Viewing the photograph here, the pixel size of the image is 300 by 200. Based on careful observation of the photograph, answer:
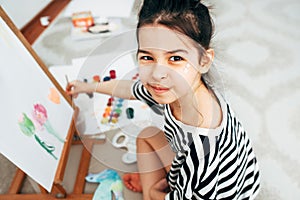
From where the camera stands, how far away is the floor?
3.06ft

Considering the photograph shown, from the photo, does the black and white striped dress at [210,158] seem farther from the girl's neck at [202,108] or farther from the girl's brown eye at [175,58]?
the girl's brown eye at [175,58]

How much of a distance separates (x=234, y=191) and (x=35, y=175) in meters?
0.47

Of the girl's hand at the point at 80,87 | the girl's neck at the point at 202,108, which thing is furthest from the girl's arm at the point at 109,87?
the girl's neck at the point at 202,108

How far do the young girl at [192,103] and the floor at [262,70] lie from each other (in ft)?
0.37

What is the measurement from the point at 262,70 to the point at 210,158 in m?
0.80

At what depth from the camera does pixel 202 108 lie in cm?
60

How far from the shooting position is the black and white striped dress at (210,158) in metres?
0.59

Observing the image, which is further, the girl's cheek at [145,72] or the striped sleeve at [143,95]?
the striped sleeve at [143,95]

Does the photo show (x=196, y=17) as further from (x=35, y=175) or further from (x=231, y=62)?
(x=231, y=62)

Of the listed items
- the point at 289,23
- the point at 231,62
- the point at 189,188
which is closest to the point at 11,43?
the point at 189,188

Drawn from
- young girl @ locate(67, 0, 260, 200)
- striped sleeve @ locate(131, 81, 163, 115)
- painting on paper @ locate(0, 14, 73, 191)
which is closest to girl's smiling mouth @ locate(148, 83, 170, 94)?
young girl @ locate(67, 0, 260, 200)

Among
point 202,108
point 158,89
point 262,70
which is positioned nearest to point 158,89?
point 158,89

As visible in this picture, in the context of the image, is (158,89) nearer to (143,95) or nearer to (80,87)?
(143,95)

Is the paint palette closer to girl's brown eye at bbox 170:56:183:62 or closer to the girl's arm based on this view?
the girl's arm
